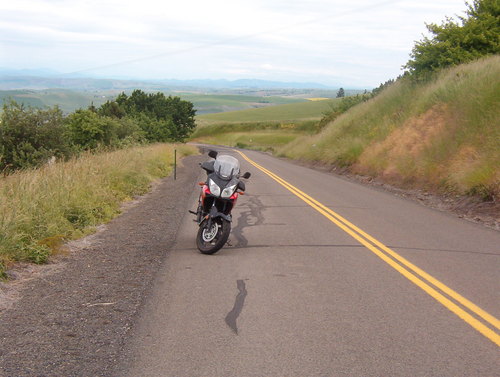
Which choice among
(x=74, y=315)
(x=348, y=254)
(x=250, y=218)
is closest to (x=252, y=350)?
(x=74, y=315)

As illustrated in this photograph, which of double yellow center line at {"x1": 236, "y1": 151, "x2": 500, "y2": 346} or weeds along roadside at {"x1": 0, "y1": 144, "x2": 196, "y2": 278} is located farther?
weeds along roadside at {"x1": 0, "y1": 144, "x2": 196, "y2": 278}

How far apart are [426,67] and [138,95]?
198 feet

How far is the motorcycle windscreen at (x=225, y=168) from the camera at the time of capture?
9.00m

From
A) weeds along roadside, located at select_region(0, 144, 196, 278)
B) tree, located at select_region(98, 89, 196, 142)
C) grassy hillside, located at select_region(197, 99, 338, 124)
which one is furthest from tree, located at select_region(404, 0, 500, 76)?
grassy hillside, located at select_region(197, 99, 338, 124)

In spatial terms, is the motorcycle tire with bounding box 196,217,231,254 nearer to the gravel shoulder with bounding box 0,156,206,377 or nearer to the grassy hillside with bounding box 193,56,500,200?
the gravel shoulder with bounding box 0,156,206,377

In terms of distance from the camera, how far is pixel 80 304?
606cm

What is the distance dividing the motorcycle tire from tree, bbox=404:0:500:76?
69.1ft

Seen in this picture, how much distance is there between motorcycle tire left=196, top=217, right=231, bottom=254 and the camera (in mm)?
8617

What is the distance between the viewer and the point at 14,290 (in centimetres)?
659

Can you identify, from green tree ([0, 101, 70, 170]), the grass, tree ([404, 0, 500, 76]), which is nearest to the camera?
green tree ([0, 101, 70, 170])

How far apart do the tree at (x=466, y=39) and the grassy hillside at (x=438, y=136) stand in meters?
1.20

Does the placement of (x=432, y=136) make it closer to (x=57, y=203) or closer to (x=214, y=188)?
(x=214, y=188)

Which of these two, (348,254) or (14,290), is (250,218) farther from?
(14,290)

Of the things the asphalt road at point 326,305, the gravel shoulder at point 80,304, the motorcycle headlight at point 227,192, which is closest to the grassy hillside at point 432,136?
the asphalt road at point 326,305
